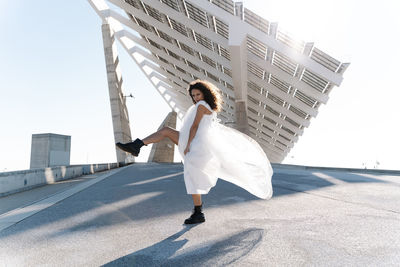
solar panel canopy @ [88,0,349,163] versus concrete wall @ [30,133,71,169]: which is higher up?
solar panel canopy @ [88,0,349,163]

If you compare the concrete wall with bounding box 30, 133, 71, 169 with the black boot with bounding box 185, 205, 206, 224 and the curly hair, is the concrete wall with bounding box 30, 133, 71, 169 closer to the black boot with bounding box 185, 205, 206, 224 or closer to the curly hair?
the curly hair

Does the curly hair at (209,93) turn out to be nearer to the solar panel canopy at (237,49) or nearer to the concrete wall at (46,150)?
the concrete wall at (46,150)

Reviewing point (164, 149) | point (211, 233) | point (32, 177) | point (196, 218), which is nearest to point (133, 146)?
point (196, 218)

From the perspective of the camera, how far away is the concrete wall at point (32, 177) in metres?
6.07

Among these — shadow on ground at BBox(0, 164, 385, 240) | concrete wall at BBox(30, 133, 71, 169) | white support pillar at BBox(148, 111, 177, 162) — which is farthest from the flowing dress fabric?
white support pillar at BBox(148, 111, 177, 162)

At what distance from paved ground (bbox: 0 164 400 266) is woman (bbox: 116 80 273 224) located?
333mm

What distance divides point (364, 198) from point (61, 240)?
371cm

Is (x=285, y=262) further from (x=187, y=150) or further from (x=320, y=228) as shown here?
(x=187, y=150)

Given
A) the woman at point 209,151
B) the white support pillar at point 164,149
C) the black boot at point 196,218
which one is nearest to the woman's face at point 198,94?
the woman at point 209,151

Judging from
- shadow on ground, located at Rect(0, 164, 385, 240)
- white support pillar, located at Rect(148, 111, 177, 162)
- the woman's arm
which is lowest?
shadow on ground, located at Rect(0, 164, 385, 240)

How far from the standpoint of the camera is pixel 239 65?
17953 millimetres

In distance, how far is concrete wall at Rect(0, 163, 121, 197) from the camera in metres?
6.07

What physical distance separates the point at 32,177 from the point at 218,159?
5.52 m

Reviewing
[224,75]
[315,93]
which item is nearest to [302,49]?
[315,93]
